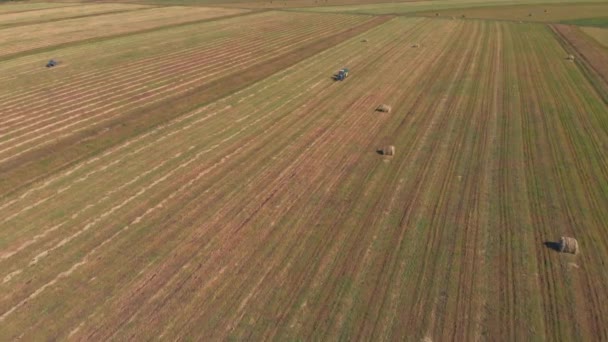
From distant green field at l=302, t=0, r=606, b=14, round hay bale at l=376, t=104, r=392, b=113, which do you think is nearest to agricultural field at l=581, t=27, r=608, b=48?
distant green field at l=302, t=0, r=606, b=14

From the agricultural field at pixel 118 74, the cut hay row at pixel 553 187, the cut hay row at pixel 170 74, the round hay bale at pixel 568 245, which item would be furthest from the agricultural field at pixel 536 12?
the round hay bale at pixel 568 245

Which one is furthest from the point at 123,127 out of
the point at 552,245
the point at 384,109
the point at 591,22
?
the point at 591,22

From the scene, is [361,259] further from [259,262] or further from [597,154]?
[597,154]

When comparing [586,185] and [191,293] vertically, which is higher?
[586,185]

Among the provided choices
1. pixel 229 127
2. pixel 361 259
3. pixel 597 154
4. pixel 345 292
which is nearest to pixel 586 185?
pixel 597 154

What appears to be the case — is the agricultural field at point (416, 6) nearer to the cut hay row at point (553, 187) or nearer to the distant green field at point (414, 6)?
the distant green field at point (414, 6)

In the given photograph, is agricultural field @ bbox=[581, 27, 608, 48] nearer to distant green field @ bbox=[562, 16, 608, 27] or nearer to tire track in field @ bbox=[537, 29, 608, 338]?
distant green field @ bbox=[562, 16, 608, 27]

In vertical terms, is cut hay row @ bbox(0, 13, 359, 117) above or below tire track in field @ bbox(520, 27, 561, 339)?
below
